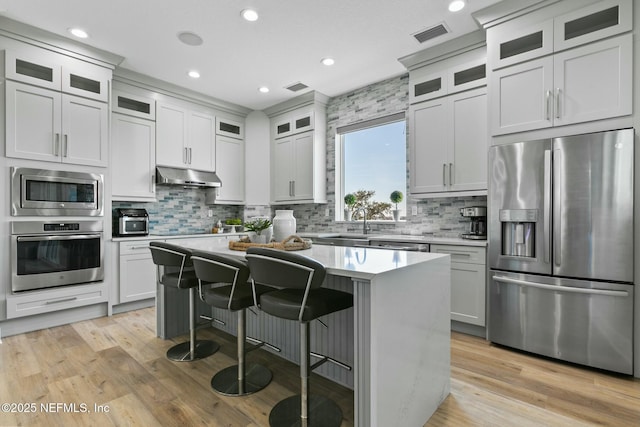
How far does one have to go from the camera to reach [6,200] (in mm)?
3059

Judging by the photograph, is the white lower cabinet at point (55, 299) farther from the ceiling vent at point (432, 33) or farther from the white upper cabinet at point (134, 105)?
the ceiling vent at point (432, 33)

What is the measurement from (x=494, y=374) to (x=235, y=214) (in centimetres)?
448

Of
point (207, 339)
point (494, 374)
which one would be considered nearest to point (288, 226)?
point (207, 339)

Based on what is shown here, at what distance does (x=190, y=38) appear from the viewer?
3291 mm

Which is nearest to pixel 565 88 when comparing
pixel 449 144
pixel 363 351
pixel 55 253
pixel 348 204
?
pixel 449 144

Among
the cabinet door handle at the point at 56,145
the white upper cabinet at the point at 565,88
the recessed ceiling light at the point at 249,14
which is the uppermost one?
the recessed ceiling light at the point at 249,14

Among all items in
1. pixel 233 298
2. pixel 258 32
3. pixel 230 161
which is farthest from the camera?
pixel 230 161

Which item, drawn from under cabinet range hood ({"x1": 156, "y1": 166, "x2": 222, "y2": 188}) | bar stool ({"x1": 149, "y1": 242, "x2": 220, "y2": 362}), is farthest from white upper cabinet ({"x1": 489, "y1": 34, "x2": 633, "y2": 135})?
under cabinet range hood ({"x1": 156, "y1": 166, "x2": 222, "y2": 188})

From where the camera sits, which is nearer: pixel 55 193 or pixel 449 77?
pixel 55 193

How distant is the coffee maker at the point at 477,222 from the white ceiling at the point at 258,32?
69.9 inches

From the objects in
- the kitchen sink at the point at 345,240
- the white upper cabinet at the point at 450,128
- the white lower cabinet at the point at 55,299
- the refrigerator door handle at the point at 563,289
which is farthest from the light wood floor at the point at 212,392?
the white upper cabinet at the point at 450,128

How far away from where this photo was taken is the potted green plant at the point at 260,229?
8.28 feet

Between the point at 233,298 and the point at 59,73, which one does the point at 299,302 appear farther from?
the point at 59,73

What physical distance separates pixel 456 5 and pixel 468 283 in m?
2.49
